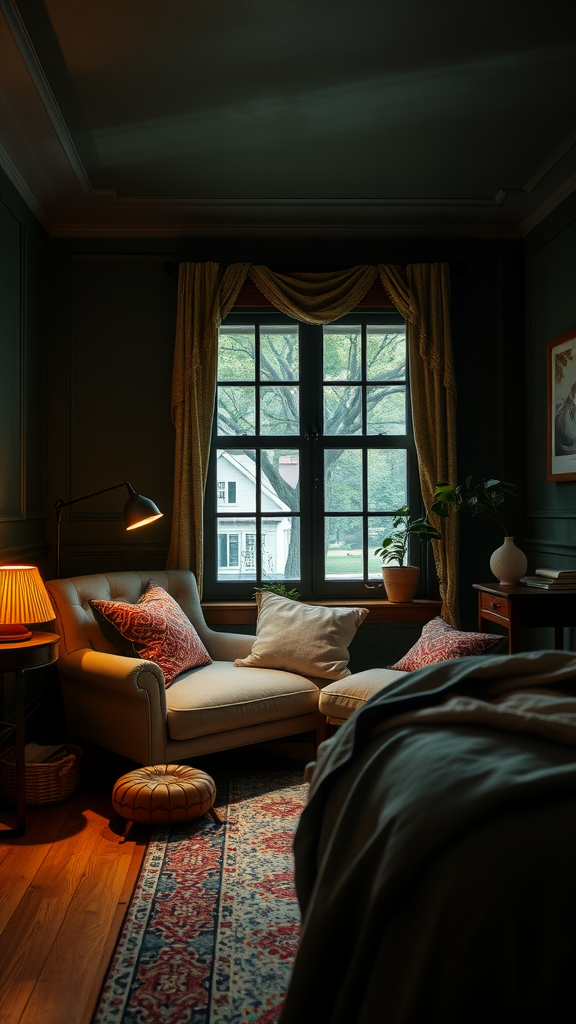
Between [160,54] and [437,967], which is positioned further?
[160,54]

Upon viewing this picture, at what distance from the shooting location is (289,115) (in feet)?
10.4

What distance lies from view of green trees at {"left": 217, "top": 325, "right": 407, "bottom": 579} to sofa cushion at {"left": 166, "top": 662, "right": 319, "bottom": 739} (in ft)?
3.68

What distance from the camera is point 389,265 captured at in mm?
4320

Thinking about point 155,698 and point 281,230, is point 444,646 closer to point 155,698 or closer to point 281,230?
point 155,698

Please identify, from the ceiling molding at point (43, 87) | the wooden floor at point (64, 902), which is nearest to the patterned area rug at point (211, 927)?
the wooden floor at point (64, 902)

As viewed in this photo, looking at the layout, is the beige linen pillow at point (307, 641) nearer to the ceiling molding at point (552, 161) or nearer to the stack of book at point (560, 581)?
→ the stack of book at point (560, 581)

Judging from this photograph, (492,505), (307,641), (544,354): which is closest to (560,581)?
(492,505)

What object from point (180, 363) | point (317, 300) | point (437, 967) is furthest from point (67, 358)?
point (437, 967)

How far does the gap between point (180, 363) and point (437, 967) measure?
3639 millimetres

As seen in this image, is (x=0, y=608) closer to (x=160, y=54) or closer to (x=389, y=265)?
(x=160, y=54)

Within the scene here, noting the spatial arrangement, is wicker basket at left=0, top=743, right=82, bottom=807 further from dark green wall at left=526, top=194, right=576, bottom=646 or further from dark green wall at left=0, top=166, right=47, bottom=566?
dark green wall at left=526, top=194, right=576, bottom=646

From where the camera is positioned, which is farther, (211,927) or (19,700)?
(19,700)

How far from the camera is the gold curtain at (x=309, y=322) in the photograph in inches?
166

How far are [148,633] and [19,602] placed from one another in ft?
2.26
